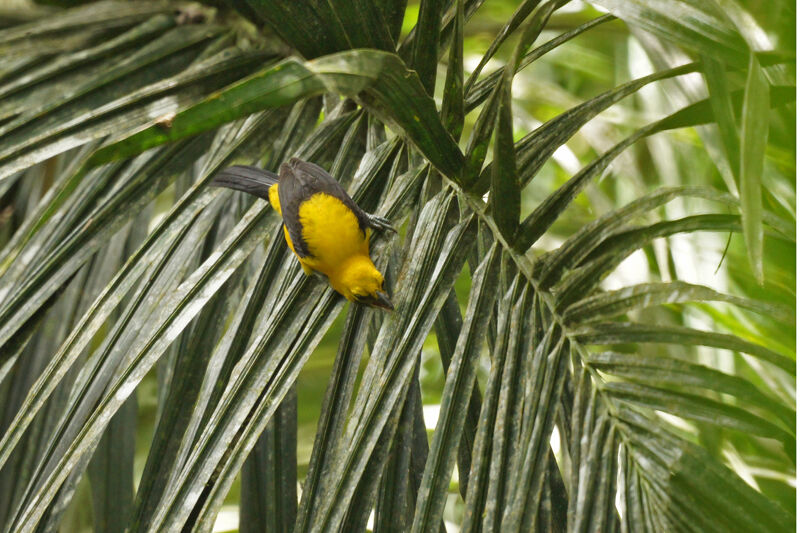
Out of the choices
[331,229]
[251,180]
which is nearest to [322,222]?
[331,229]

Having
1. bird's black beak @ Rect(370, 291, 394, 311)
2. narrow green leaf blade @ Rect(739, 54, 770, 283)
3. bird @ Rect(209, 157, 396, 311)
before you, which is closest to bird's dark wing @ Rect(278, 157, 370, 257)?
bird @ Rect(209, 157, 396, 311)

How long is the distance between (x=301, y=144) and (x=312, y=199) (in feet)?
0.34

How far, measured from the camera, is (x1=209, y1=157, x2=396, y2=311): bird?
114cm

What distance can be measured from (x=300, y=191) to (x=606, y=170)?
88 centimetres

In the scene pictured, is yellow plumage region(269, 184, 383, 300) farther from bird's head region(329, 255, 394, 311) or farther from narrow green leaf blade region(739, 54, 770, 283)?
narrow green leaf blade region(739, 54, 770, 283)

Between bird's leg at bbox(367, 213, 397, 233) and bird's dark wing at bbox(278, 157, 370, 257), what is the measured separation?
12 mm

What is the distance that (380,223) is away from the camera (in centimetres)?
115

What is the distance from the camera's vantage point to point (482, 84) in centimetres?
121

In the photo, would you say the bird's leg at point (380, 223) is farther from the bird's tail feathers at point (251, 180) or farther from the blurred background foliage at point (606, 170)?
the bird's tail feathers at point (251, 180)

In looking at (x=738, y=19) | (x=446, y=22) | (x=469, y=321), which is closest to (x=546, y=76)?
(x=446, y=22)

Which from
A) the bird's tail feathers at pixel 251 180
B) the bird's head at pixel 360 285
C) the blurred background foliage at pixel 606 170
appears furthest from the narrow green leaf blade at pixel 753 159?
the bird's tail feathers at pixel 251 180

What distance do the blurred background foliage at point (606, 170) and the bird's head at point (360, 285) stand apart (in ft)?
0.13

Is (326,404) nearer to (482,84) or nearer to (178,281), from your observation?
(178,281)

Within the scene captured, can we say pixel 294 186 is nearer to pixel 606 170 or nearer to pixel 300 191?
pixel 300 191
